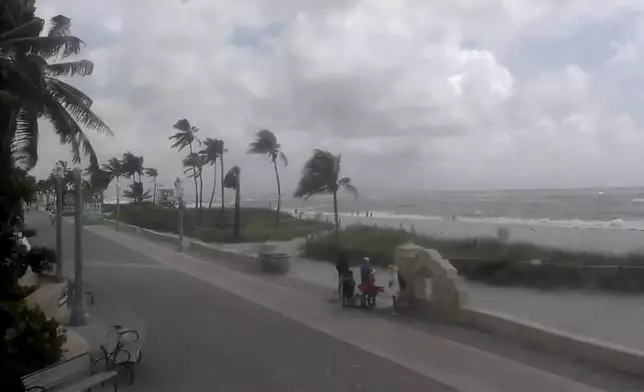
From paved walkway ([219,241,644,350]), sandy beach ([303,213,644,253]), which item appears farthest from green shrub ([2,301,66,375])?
sandy beach ([303,213,644,253])

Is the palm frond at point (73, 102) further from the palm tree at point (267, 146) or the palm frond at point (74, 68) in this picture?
the palm tree at point (267, 146)

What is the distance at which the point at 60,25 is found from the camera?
13.9 metres

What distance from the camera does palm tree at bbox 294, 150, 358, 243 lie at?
103ft

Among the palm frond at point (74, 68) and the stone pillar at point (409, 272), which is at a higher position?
the palm frond at point (74, 68)

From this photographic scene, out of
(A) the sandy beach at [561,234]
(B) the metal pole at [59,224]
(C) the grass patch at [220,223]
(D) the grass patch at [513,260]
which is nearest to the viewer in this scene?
(B) the metal pole at [59,224]

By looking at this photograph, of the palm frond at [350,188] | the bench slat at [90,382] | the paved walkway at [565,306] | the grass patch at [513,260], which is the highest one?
the palm frond at [350,188]

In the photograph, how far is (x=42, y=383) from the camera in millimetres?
6262

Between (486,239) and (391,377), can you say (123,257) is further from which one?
(391,377)

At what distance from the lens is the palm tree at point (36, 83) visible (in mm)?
9930

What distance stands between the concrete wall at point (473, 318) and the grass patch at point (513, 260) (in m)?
11.6

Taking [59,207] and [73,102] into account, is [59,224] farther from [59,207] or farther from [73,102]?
[73,102]

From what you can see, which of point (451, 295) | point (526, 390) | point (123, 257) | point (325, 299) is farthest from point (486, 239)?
point (526, 390)

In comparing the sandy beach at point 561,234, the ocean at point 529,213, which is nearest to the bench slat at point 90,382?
the sandy beach at point 561,234

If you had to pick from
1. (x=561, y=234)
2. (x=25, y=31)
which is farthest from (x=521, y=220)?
(x=25, y=31)
